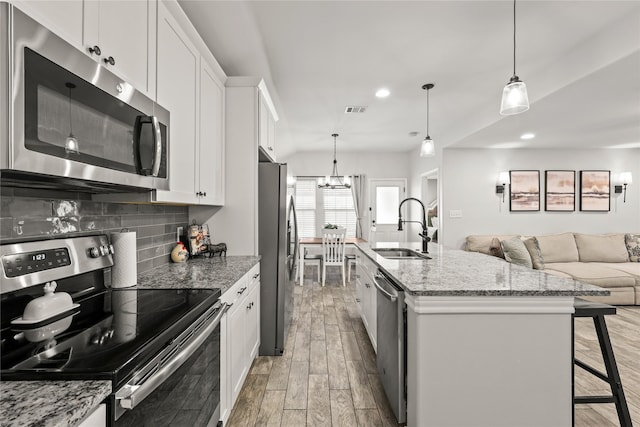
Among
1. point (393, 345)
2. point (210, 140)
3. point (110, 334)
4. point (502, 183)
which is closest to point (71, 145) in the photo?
point (110, 334)

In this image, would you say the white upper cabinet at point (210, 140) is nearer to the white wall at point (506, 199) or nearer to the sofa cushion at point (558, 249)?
the white wall at point (506, 199)

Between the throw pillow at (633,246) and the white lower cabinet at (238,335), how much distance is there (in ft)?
19.0

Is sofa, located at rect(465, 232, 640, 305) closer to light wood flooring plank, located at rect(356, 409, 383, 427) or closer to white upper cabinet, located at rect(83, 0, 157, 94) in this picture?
light wood flooring plank, located at rect(356, 409, 383, 427)

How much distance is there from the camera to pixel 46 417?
0.58 metres

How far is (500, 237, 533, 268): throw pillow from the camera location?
14.0ft

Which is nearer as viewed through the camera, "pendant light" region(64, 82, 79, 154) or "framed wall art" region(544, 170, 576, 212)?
"pendant light" region(64, 82, 79, 154)

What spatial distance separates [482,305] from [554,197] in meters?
5.00

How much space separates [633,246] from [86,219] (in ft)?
22.5

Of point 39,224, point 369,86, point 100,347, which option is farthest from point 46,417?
point 369,86

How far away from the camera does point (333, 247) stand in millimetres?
5203

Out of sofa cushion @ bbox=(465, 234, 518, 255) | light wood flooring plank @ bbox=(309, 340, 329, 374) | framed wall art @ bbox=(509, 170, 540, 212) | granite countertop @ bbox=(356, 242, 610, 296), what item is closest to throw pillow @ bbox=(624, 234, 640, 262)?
framed wall art @ bbox=(509, 170, 540, 212)

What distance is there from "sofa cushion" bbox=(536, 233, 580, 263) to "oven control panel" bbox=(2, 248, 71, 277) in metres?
5.62

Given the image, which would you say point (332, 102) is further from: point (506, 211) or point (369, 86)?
point (506, 211)

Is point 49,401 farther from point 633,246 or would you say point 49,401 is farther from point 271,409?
point 633,246
